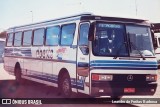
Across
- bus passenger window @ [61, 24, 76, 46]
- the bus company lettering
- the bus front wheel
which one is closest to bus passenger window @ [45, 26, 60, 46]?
the bus company lettering

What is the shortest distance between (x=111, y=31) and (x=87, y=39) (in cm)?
65

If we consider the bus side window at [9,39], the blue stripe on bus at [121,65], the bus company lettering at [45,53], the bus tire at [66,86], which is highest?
the bus side window at [9,39]

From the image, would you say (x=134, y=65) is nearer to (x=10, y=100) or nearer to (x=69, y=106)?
(x=69, y=106)

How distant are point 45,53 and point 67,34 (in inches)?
66.4

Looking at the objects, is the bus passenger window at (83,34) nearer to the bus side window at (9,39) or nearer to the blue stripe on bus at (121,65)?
the blue stripe on bus at (121,65)

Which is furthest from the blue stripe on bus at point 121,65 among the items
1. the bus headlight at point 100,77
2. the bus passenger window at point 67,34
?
the bus passenger window at point 67,34

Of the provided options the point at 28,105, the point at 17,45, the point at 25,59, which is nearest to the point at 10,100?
the point at 28,105

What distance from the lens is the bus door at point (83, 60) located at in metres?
8.62

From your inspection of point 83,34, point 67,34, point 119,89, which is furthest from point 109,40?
point 67,34

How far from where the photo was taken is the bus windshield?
8484 mm

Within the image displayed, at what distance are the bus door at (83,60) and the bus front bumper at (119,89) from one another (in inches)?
13.4

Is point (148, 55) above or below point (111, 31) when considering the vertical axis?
below

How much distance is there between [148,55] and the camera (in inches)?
351

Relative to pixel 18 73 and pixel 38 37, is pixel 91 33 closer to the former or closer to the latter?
pixel 38 37
